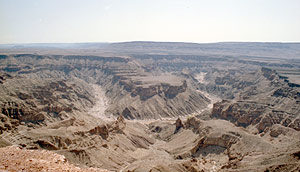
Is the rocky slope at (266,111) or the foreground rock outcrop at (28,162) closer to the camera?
the foreground rock outcrop at (28,162)

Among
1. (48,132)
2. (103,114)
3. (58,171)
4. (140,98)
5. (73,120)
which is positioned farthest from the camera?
(140,98)

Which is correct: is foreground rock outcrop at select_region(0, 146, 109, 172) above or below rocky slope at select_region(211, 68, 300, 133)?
above

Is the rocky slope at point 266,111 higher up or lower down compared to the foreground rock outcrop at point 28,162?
lower down

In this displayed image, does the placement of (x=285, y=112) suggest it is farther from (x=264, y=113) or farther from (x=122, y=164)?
(x=122, y=164)

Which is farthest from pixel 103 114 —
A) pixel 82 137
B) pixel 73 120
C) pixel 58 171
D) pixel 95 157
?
pixel 58 171

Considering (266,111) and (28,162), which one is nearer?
(28,162)

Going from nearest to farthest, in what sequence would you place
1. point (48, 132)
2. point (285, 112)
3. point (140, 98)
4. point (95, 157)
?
1. point (95, 157)
2. point (48, 132)
3. point (285, 112)
4. point (140, 98)

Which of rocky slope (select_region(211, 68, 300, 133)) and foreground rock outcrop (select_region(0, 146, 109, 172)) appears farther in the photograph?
rocky slope (select_region(211, 68, 300, 133))

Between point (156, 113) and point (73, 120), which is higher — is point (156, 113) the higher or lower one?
the lower one

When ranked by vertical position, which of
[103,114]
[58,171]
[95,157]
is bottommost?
[103,114]

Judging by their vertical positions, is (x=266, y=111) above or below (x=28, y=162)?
below

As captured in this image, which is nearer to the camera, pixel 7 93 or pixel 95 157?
pixel 95 157
